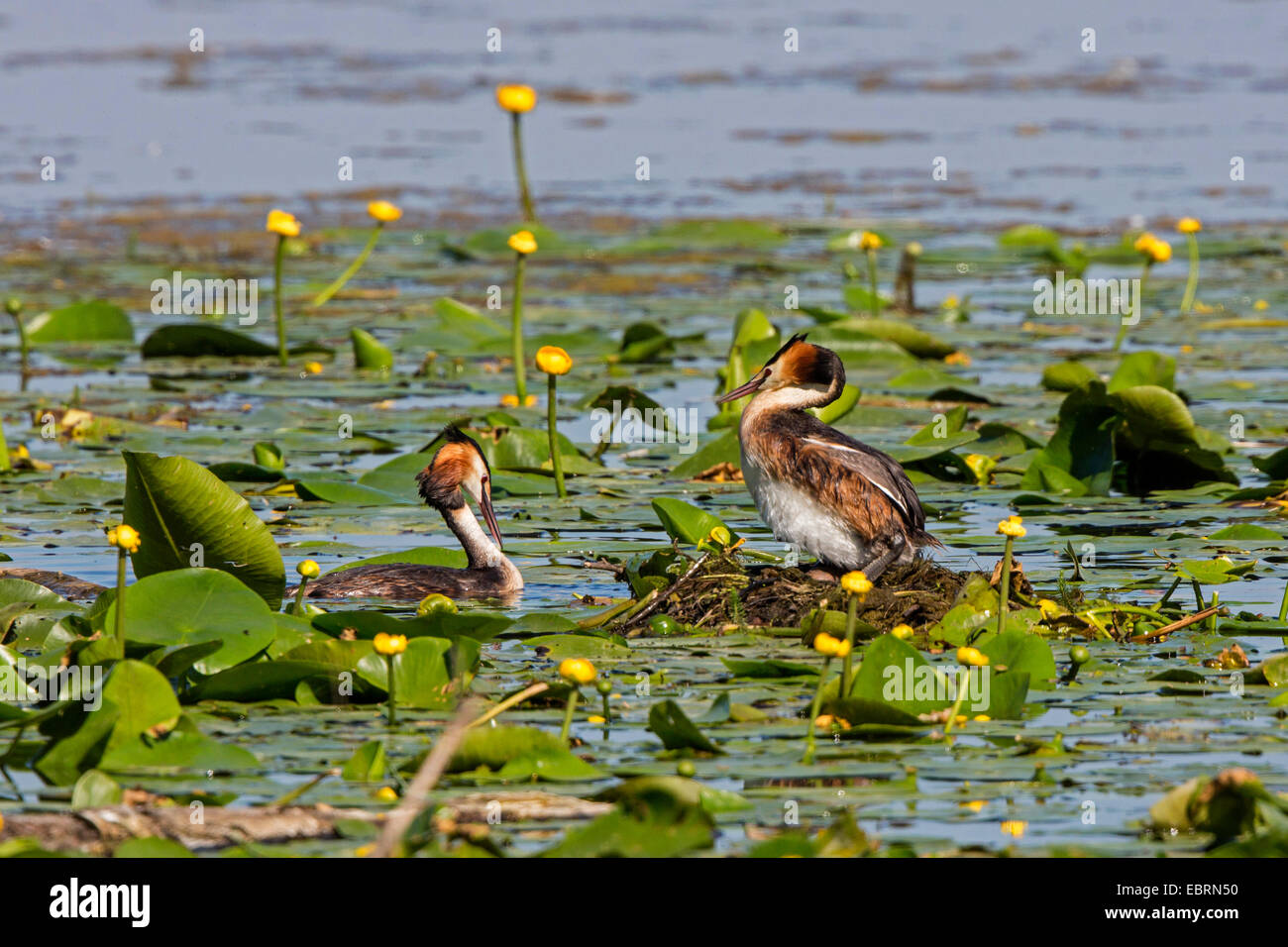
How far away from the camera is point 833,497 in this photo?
23.8 feet

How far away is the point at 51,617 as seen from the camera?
20.9 ft

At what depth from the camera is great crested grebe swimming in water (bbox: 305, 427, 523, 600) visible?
24.4ft

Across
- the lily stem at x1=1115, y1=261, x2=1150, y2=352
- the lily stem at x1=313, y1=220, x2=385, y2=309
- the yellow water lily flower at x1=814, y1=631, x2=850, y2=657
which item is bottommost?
the yellow water lily flower at x1=814, y1=631, x2=850, y2=657

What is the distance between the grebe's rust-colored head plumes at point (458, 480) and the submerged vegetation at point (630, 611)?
29 cm

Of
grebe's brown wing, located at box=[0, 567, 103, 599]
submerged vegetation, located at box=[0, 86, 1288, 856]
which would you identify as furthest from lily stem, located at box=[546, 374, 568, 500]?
grebe's brown wing, located at box=[0, 567, 103, 599]

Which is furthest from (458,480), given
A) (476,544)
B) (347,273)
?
(347,273)

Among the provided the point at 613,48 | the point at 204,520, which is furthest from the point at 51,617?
the point at 613,48

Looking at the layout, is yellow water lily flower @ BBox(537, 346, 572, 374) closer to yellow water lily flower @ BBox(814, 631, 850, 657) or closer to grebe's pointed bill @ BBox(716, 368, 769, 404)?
grebe's pointed bill @ BBox(716, 368, 769, 404)

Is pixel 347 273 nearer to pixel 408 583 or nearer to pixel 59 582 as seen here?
pixel 408 583

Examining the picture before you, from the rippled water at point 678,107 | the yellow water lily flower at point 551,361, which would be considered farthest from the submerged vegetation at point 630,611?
the rippled water at point 678,107

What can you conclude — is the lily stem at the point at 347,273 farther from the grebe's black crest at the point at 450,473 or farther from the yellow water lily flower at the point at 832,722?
the yellow water lily flower at the point at 832,722

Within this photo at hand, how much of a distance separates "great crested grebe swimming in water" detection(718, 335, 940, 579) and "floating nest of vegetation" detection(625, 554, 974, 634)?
152 mm
